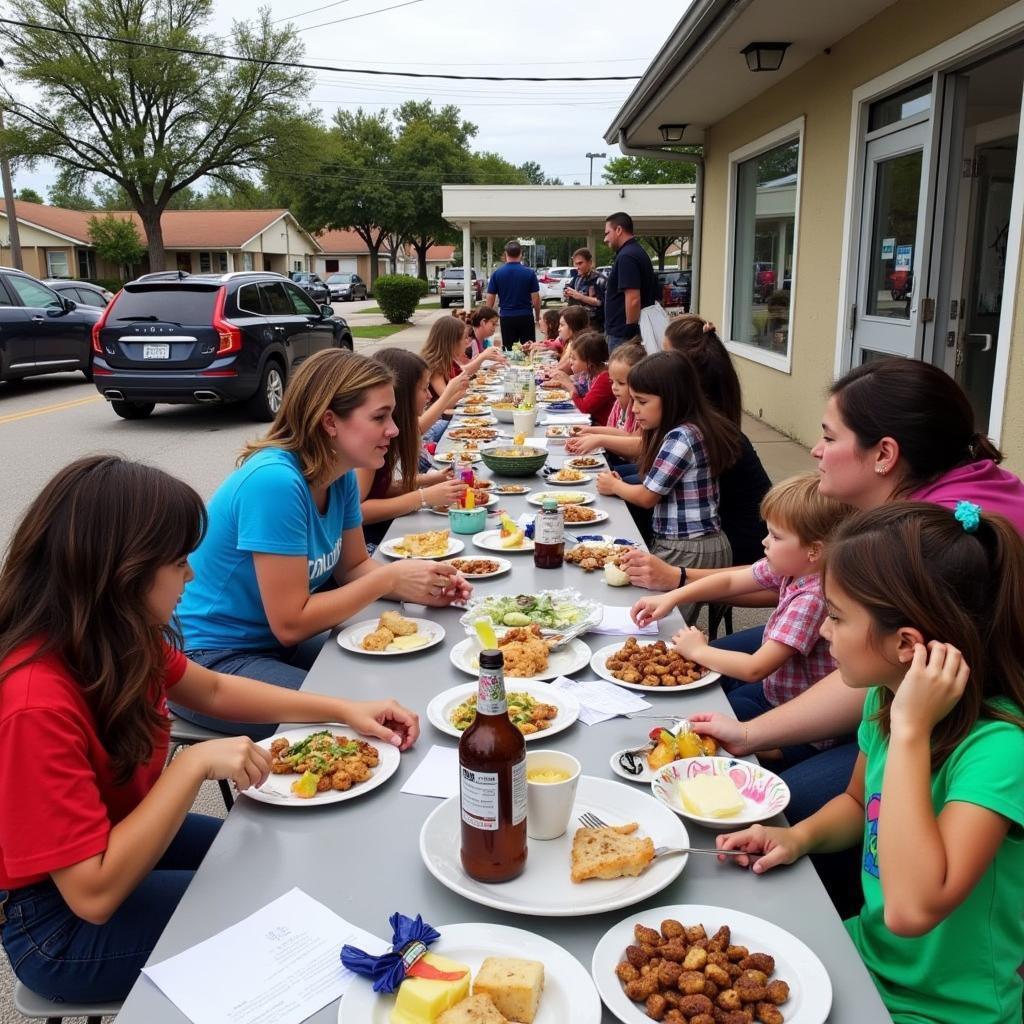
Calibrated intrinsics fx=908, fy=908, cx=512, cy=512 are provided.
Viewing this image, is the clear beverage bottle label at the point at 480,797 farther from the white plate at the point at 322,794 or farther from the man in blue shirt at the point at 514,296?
the man in blue shirt at the point at 514,296

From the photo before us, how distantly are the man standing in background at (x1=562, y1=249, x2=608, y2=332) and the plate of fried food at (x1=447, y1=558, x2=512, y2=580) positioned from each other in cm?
1023

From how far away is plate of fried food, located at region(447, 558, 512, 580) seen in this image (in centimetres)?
312

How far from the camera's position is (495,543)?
354cm

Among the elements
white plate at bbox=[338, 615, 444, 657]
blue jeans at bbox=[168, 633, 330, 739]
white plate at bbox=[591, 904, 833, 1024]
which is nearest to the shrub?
blue jeans at bbox=[168, 633, 330, 739]

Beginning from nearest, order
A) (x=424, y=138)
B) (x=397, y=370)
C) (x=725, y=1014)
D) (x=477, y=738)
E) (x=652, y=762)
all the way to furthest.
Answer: (x=725, y=1014), (x=477, y=738), (x=652, y=762), (x=397, y=370), (x=424, y=138)

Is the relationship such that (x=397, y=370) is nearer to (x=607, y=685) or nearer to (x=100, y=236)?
(x=607, y=685)

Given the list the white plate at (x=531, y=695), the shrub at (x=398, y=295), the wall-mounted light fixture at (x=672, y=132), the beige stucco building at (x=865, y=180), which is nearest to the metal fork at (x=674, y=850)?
the white plate at (x=531, y=695)

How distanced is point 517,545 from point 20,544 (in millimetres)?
2055

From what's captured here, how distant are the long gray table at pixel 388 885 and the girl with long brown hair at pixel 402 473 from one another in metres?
2.06

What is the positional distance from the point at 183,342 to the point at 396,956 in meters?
10.3

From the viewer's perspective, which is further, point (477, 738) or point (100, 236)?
point (100, 236)

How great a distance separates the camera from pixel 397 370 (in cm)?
426

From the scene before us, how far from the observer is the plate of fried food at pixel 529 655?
2348 mm

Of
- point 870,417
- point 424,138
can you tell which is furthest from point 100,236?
Result: point 870,417
